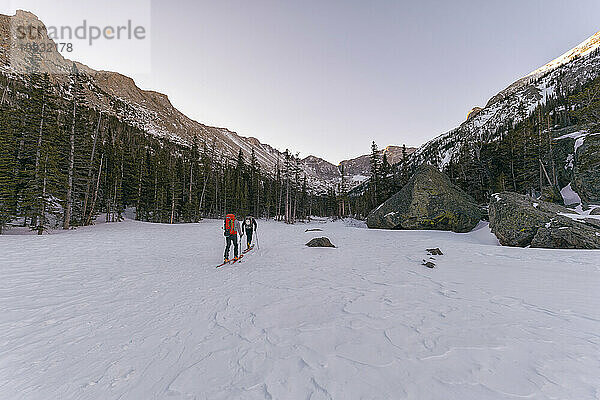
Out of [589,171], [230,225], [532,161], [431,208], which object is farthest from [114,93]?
[589,171]

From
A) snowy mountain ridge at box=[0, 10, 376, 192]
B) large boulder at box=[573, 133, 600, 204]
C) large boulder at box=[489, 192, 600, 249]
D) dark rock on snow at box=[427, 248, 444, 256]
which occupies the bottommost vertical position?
dark rock on snow at box=[427, 248, 444, 256]

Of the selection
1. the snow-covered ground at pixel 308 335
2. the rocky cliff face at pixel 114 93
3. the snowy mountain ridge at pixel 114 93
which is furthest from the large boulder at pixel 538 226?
the snowy mountain ridge at pixel 114 93

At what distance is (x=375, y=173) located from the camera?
4519 cm

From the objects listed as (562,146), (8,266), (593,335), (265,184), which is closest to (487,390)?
(593,335)

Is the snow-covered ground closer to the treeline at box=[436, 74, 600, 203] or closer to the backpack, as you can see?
the backpack

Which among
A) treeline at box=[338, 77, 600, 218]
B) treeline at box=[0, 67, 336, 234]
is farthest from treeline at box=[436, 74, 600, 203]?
treeline at box=[0, 67, 336, 234]

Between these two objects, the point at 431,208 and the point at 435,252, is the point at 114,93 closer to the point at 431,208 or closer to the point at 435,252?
the point at 431,208

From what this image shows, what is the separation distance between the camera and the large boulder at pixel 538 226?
9773mm

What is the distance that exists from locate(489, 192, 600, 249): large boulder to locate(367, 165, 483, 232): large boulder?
672 cm

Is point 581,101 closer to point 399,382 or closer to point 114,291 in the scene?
point 399,382

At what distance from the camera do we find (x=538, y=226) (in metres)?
10.8

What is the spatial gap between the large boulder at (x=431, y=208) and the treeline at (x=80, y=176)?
26.7 meters

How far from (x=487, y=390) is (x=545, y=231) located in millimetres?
12363

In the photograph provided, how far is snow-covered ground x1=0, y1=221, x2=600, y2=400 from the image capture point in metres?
2.45
